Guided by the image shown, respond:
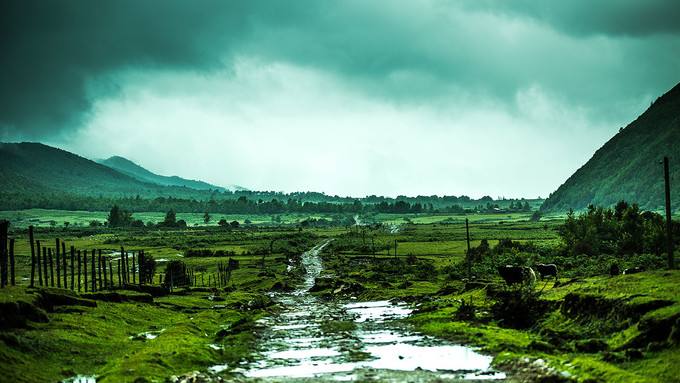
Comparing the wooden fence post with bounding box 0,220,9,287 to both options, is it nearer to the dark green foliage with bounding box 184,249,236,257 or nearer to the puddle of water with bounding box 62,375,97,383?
the puddle of water with bounding box 62,375,97,383

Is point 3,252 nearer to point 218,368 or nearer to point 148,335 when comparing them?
point 148,335

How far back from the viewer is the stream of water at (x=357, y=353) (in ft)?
89.4

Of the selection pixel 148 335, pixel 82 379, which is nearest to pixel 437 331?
pixel 148 335

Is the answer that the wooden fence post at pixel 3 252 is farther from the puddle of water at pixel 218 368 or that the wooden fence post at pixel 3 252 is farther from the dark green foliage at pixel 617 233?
the dark green foliage at pixel 617 233

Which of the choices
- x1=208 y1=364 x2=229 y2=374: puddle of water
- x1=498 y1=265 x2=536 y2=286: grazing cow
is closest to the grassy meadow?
x1=208 y1=364 x2=229 y2=374: puddle of water

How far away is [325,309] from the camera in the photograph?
6088 cm

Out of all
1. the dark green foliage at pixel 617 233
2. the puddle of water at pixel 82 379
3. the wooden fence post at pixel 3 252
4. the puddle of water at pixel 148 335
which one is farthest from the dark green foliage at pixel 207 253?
the puddle of water at pixel 82 379

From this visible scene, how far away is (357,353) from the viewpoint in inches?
1308

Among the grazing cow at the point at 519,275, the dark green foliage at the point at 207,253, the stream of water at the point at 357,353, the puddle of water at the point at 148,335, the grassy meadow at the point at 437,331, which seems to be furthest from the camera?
the dark green foliage at the point at 207,253

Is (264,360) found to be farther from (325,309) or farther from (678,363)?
(325,309)

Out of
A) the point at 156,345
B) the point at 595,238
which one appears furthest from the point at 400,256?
the point at 156,345

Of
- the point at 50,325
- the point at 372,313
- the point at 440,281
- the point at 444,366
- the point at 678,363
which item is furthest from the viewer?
the point at 440,281

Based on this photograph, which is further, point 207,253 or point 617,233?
point 207,253

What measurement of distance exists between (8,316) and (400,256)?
11712 centimetres
